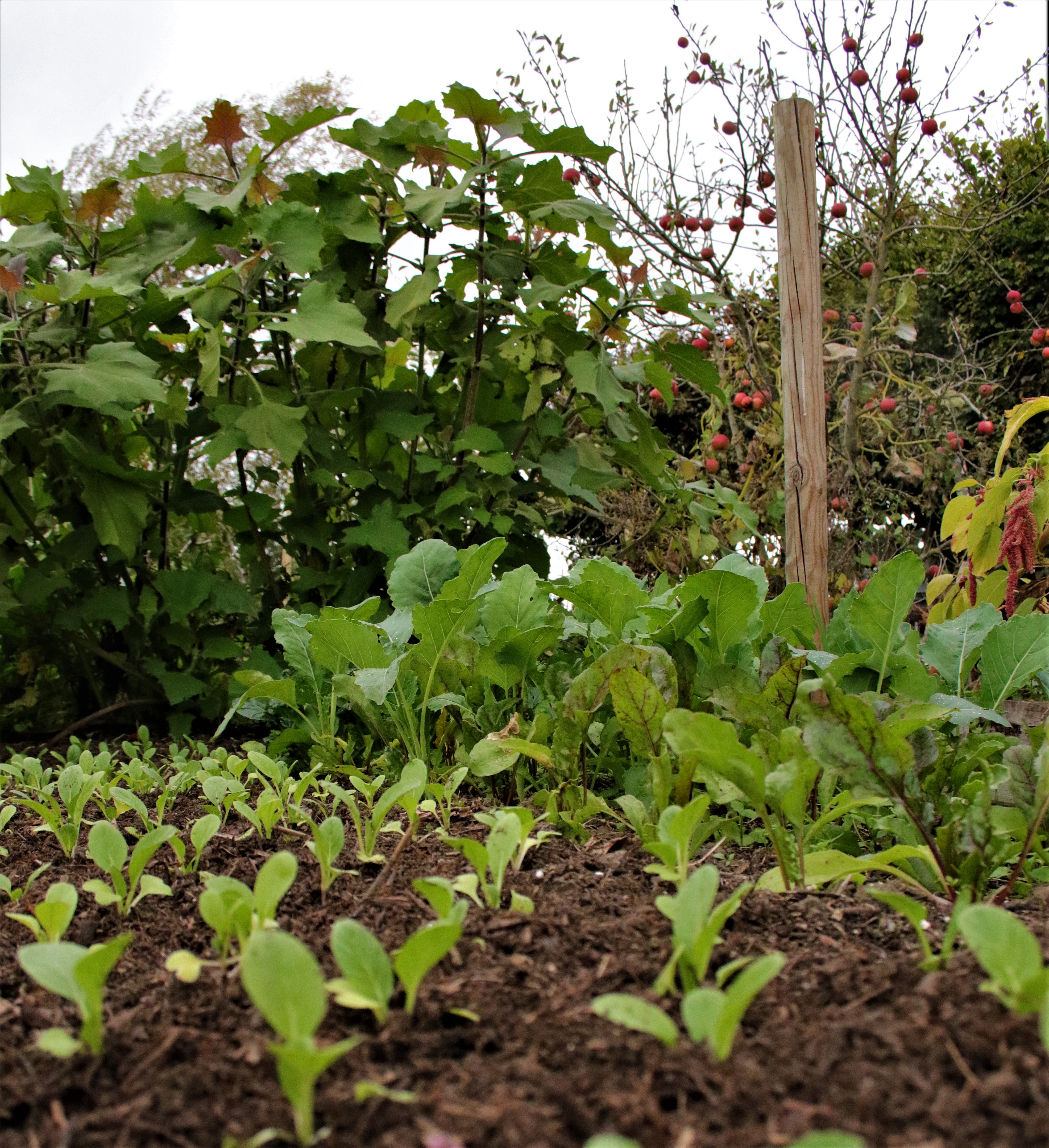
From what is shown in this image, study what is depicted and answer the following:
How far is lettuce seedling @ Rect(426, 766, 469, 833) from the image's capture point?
1472 mm

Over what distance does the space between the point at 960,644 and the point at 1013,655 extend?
5.4 inches

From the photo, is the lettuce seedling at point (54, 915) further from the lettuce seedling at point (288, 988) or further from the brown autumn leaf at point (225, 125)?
the brown autumn leaf at point (225, 125)

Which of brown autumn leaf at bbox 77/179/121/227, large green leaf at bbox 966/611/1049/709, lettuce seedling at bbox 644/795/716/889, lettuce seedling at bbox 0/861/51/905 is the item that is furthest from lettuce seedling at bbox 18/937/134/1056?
brown autumn leaf at bbox 77/179/121/227

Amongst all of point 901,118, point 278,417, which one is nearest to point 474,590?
point 278,417

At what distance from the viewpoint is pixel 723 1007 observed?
669 millimetres

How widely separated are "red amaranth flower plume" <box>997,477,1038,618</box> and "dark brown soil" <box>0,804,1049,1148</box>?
3.72 feet

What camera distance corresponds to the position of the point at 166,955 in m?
1.01

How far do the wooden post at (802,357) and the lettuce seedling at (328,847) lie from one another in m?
1.56

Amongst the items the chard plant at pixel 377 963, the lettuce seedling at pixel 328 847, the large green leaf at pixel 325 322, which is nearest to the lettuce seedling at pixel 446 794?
the lettuce seedling at pixel 328 847

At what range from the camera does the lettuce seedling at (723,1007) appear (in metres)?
0.66

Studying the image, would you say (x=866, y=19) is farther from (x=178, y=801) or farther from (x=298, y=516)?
(x=178, y=801)

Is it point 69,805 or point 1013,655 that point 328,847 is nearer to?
point 69,805

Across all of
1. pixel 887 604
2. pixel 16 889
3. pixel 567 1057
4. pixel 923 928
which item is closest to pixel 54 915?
pixel 16 889

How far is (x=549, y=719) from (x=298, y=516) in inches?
52.2
